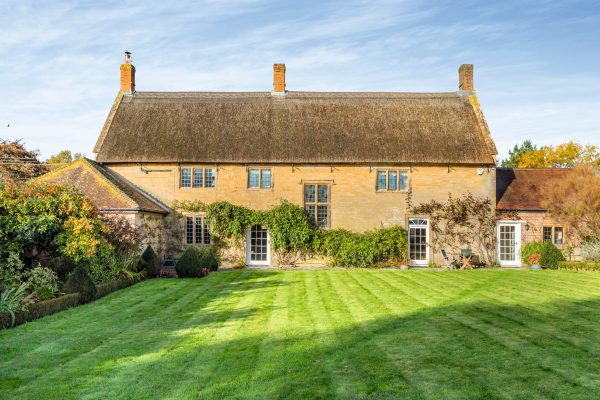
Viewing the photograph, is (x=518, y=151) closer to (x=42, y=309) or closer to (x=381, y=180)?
(x=381, y=180)

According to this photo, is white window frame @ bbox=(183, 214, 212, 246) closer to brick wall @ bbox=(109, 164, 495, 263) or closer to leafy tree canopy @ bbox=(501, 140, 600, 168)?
brick wall @ bbox=(109, 164, 495, 263)

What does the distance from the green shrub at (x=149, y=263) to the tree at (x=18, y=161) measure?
11531 millimetres

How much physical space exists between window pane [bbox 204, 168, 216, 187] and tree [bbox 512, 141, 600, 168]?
3316 cm

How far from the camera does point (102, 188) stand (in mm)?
23766

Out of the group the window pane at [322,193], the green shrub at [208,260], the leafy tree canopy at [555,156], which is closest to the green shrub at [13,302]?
the green shrub at [208,260]

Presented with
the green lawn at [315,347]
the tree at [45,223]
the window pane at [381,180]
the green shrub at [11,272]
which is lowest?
the green lawn at [315,347]

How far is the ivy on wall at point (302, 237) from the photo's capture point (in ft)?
87.6

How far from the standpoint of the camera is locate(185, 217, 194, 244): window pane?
27.2m

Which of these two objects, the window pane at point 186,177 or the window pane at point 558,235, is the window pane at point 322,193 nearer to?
the window pane at point 186,177

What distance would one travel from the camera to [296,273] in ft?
76.8

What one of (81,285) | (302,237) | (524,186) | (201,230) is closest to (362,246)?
(302,237)

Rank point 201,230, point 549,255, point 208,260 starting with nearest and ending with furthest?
point 208,260
point 549,255
point 201,230

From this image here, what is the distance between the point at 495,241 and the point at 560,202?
3556mm

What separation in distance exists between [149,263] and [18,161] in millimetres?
14172
